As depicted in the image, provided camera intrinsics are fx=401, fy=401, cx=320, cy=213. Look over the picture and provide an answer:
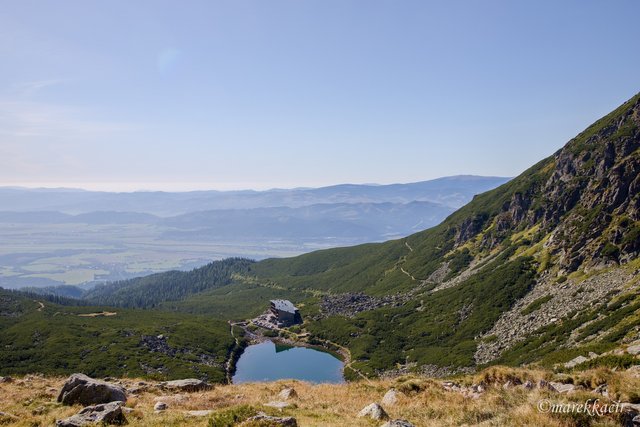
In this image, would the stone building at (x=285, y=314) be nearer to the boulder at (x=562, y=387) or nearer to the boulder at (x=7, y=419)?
the boulder at (x=562, y=387)

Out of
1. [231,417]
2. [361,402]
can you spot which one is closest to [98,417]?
[231,417]

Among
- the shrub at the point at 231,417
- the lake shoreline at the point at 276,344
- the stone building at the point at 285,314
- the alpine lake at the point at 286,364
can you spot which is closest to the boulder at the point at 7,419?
the shrub at the point at 231,417

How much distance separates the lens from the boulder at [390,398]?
2532 centimetres

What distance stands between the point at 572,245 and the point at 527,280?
14035 mm

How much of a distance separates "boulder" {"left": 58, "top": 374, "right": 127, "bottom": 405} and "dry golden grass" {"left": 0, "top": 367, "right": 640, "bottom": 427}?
2.39 ft

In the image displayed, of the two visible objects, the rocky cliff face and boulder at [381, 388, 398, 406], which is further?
the rocky cliff face

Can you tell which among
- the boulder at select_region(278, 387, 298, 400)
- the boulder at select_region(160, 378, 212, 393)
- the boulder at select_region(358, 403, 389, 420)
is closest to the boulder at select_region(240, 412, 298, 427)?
the boulder at select_region(358, 403, 389, 420)

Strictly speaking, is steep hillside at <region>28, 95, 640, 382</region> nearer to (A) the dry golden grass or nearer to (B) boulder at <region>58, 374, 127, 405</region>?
(A) the dry golden grass

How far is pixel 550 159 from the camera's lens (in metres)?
188

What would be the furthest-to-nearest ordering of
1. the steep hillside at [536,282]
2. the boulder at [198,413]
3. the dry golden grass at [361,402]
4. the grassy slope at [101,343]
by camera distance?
the grassy slope at [101,343] < the steep hillside at [536,282] < the boulder at [198,413] < the dry golden grass at [361,402]

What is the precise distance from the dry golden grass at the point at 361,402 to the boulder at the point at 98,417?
0.69 meters

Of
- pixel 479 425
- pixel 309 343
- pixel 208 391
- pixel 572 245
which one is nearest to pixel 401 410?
pixel 479 425

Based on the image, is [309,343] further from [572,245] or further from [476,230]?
[476,230]

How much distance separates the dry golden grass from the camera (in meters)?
18.9
